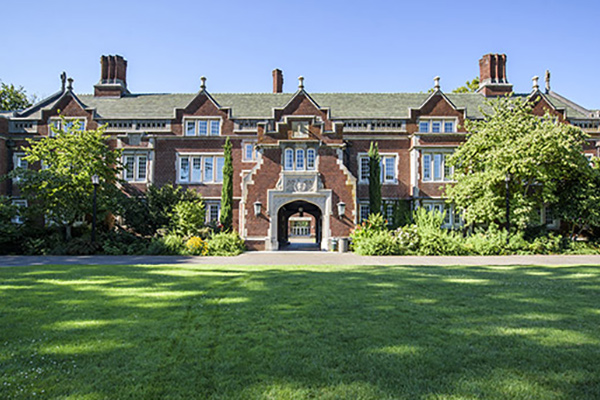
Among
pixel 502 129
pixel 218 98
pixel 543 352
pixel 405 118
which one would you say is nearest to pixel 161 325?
pixel 543 352

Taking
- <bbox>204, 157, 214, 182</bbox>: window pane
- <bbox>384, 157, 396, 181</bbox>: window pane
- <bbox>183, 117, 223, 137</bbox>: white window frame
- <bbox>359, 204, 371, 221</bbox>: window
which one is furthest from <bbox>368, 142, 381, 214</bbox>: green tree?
<bbox>204, 157, 214, 182</bbox>: window pane

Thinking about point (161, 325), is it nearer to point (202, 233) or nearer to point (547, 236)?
point (202, 233)

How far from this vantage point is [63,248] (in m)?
20.1

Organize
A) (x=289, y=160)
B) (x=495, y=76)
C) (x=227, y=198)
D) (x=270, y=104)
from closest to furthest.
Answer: (x=227, y=198)
(x=289, y=160)
(x=270, y=104)
(x=495, y=76)

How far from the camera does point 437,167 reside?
92.7ft

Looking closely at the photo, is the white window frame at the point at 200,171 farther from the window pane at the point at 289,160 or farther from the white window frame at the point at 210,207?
the window pane at the point at 289,160

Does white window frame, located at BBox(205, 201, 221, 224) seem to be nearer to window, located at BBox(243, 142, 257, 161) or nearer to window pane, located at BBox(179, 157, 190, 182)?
window pane, located at BBox(179, 157, 190, 182)

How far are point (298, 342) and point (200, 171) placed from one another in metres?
25.6

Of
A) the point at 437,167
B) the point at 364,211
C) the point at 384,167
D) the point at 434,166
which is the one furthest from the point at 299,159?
the point at 437,167

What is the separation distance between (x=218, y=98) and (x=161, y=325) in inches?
1169

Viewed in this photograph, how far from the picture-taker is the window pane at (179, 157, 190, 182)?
2908 cm

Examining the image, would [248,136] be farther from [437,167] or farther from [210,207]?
[437,167]

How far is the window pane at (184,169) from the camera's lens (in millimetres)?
29078

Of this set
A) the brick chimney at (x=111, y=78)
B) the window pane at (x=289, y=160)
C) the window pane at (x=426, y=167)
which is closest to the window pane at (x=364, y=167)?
the window pane at (x=426, y=167)
